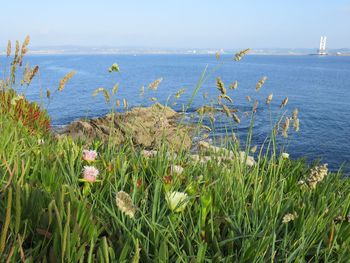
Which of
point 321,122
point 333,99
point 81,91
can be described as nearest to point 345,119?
point 321,122

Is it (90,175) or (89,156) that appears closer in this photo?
(90,175)

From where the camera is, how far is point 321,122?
30.1 m

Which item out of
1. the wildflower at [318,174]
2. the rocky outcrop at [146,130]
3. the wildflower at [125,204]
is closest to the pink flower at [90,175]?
the rocky outcrop at [146,130]

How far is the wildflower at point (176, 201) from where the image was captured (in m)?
2.15

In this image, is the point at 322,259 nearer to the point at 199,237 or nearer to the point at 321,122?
the point at 199,237

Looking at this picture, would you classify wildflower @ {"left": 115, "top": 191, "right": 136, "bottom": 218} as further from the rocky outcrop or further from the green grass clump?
the rocky outcrop

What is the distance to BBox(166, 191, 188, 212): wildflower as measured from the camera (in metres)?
2.15

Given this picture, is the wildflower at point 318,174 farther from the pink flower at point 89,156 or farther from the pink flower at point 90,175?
the pink flower at point 89,156

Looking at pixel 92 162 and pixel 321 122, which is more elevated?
pixel 92 162

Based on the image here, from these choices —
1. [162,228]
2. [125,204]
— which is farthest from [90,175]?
[125,204]

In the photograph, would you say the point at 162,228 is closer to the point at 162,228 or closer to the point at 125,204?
the point at 162,228

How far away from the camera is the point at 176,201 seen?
2170mm

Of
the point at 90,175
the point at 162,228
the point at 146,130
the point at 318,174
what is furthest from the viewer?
the point at 146,130

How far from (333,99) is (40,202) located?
47.4 metres
